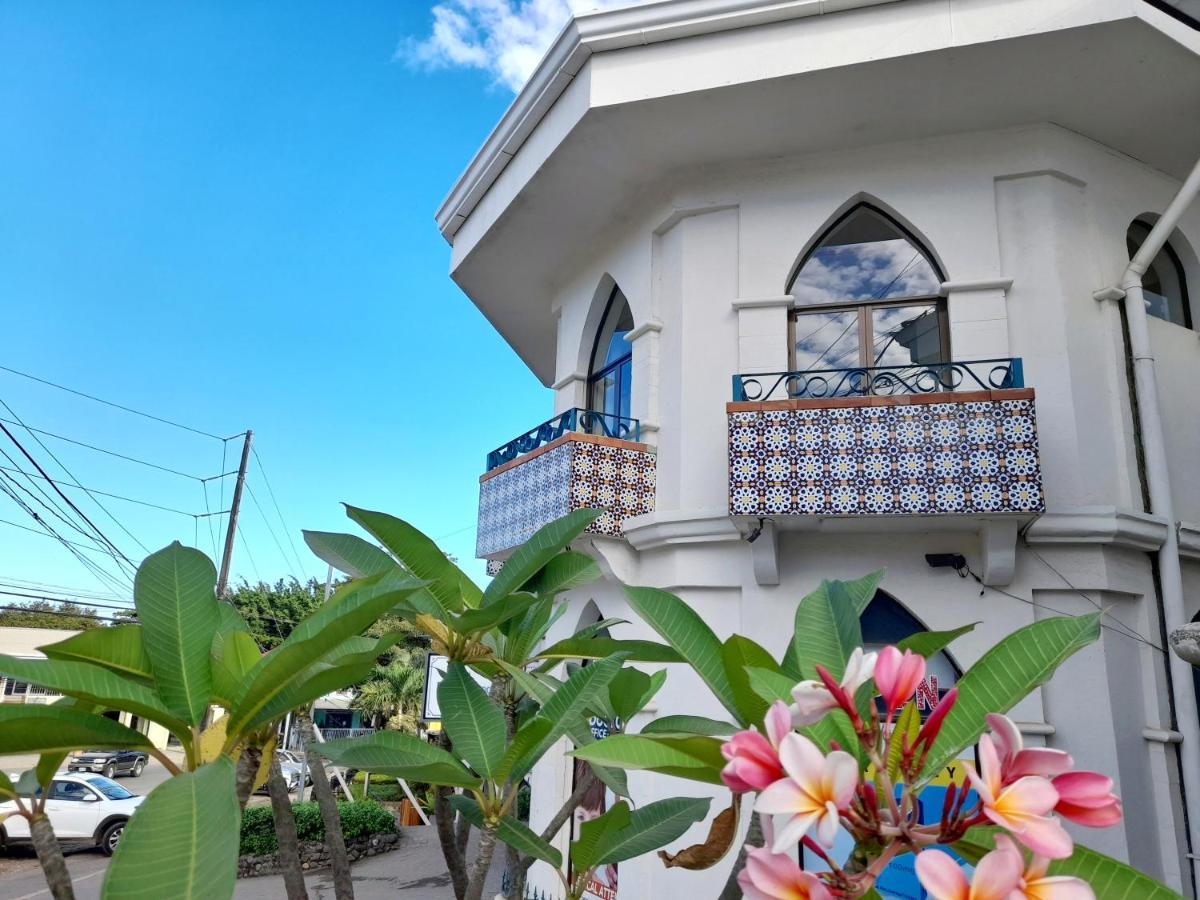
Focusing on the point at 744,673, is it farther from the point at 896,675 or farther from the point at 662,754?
the point at 896,675

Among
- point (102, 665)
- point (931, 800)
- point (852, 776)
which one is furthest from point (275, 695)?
point (931, 800)

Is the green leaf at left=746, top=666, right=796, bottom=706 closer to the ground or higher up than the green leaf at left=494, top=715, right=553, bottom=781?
higher up

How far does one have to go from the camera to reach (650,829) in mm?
1592

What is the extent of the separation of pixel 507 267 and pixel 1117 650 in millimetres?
6634

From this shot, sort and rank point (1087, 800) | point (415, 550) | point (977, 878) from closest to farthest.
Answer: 1. point (977, 878)
2. point (1087, 800)
3. point (415, 550)

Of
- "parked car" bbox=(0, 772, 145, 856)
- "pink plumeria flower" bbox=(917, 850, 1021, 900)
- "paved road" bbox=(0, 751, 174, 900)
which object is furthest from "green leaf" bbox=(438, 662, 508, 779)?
"parked car" bbox=(0, 772, 145, 856)

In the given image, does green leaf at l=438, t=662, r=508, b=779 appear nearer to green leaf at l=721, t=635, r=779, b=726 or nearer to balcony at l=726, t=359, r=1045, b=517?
green leaf at l=721, t=635, r=779, b=726

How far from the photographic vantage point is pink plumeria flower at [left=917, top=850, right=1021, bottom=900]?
0.73m

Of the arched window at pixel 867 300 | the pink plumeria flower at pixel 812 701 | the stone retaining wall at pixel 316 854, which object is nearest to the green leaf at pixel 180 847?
the pink plumeria flower at pixel 812 701

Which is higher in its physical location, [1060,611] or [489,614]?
[1060,611]

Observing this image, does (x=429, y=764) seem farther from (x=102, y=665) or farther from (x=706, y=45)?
(x=706, y=45)

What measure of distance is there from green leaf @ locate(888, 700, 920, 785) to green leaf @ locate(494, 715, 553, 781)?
0.61 metres

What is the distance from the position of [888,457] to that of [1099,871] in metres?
4.73

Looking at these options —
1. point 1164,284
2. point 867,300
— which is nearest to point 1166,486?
point 1164,284
